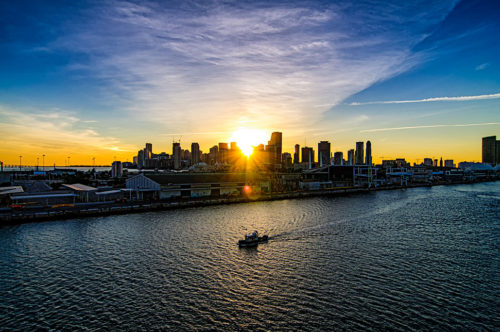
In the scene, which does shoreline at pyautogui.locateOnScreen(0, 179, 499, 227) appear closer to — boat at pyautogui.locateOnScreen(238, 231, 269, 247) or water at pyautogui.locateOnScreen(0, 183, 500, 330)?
water at pyautogui.locateOnScreen(0, 183, 500, 330)

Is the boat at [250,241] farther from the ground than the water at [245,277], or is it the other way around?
the boat at [250,241]

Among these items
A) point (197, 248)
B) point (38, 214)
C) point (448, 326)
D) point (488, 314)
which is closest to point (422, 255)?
point (488, 314)

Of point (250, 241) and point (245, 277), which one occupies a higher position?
point (250, 241)

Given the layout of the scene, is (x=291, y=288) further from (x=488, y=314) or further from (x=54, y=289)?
(x=54, y=289)

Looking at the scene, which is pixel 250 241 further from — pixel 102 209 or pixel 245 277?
pixel 102 209

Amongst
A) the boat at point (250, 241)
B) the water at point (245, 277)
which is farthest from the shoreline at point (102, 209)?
the boat at point (250, 241)

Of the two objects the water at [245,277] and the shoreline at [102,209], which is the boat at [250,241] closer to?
the water at [245,277]

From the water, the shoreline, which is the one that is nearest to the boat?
the water

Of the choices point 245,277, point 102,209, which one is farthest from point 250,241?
point 102,209
